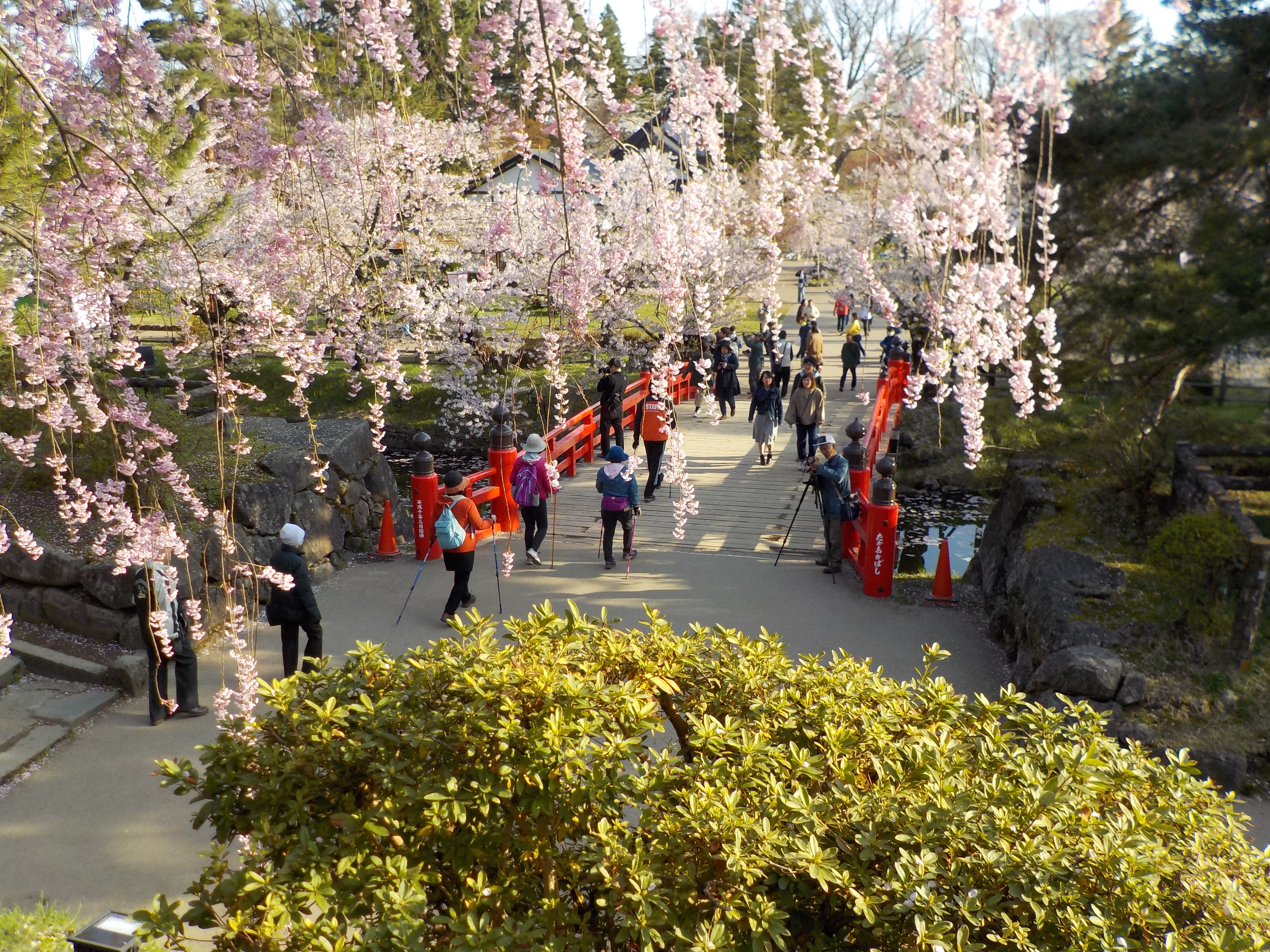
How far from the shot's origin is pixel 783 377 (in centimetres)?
1565

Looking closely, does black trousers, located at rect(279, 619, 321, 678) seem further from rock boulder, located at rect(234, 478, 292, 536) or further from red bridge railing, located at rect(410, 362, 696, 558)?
rock boulder, located at rect(234, 478, 292, 536)

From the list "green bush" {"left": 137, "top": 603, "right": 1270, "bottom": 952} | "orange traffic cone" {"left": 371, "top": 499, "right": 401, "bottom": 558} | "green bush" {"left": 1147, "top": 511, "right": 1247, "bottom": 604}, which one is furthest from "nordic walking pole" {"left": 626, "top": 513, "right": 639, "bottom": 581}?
"green bush" {"left": 137, "top": 603, "right": 1270, "bottom": 952}

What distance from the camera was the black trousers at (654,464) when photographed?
10852 millimetres

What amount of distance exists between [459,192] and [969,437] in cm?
1339

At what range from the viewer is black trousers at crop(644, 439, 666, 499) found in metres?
10.9

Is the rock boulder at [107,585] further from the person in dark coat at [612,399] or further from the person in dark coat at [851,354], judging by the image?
the person in dark coat at [851,354]

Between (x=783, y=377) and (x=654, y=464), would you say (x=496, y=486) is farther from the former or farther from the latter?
(x=783, y=377)

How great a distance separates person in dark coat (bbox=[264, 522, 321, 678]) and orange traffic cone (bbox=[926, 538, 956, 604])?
5.47 metres

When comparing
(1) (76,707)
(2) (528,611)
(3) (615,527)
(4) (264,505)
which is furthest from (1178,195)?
(1) (76,707)

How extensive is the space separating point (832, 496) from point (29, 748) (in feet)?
22.4

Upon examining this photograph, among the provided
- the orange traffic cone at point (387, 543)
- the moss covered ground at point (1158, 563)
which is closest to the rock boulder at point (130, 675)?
the orange traffic cone at point (387, 543)

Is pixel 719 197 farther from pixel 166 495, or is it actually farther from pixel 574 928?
pixel 574 928

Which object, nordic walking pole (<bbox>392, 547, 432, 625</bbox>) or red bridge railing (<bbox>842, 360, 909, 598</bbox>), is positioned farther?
red bridge railing (<bbox>842, 360, 909, 598</bbox>)

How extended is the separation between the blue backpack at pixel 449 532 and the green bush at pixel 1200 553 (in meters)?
5.76
